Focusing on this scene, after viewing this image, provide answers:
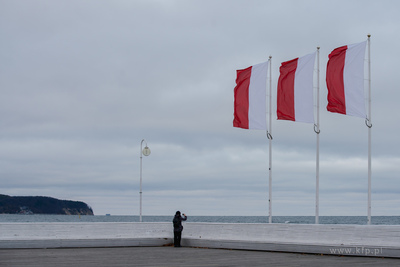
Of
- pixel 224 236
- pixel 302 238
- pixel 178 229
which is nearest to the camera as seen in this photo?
pixel 302 238

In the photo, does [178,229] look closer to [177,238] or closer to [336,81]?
[177,238]

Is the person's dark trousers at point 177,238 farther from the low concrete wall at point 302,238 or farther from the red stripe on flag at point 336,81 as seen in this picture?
the red stripe on flag at point 336,81

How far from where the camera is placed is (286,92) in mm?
28812

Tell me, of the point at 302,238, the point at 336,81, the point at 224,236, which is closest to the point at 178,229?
the point at 224,236

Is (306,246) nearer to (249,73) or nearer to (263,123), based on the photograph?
(263,123)

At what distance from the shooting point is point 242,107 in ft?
100

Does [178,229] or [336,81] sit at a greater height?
[336,81]

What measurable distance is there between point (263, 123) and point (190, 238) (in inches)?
258

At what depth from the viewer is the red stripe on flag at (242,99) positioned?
30.4 meters

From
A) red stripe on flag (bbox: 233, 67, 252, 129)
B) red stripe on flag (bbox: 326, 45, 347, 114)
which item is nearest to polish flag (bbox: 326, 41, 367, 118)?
red stripe on flag (bbox: 326, 45, 347, 114)

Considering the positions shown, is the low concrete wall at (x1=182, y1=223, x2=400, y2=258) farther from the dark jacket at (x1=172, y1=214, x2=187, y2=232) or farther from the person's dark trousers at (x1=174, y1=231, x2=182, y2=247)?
the dark jacket at (x1=172, y1=214, x2=187, y2=232)

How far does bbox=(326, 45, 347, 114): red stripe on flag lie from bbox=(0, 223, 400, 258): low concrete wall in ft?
18.1

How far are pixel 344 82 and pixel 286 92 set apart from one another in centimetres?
328

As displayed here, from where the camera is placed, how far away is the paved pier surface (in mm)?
19484
